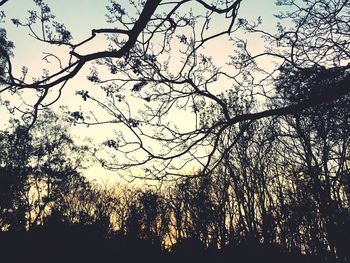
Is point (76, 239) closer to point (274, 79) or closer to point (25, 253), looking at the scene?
point (25, 253)

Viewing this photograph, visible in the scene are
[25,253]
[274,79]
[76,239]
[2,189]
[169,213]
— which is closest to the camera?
[274,79]

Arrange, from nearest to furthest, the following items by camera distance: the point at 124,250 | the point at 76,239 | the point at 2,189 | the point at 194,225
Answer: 1. the point at 76,239
2. the point at 124,250
3. the point at 2,189
4. the point at 194,225

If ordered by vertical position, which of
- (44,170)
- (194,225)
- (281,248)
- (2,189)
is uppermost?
(44,170)

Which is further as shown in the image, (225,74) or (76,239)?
(76,239)

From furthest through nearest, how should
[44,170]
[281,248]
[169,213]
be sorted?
1. [169,213]
2. [44,170]
3. [281,248]

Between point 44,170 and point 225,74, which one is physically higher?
point 44,170

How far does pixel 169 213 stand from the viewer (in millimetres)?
40250

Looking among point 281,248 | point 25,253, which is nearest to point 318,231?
point 281,248

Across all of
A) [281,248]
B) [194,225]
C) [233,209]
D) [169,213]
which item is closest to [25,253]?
[281,248]

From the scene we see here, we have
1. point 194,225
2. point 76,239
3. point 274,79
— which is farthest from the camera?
point 194,225

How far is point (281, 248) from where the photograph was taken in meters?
22.6

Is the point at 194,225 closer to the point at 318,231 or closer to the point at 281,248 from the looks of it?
the point at 281,248

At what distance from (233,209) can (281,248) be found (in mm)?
6965

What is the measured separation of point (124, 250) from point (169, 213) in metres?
22.5
